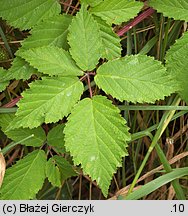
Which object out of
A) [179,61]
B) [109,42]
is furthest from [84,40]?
[179,61]

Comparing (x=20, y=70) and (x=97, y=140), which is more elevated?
(x=20, y=70)

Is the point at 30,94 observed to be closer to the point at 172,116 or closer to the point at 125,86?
the point at 125,86

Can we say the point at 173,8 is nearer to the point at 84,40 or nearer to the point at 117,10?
the point at 117,10

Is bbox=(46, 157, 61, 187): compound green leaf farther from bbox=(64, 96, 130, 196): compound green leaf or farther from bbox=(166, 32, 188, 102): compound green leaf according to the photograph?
bbox=(166, 32, 188, 102): compound green leaf

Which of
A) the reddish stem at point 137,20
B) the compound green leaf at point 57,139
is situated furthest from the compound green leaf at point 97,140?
the reddish stem at point 137,20

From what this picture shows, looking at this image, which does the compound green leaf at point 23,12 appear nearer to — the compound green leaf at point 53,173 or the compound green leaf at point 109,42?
the compound green leaf at point 109,42

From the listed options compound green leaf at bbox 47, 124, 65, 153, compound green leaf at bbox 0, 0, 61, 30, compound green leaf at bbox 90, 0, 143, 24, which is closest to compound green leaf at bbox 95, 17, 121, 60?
compound green leaf at bbox 90, 0, 143, 24
